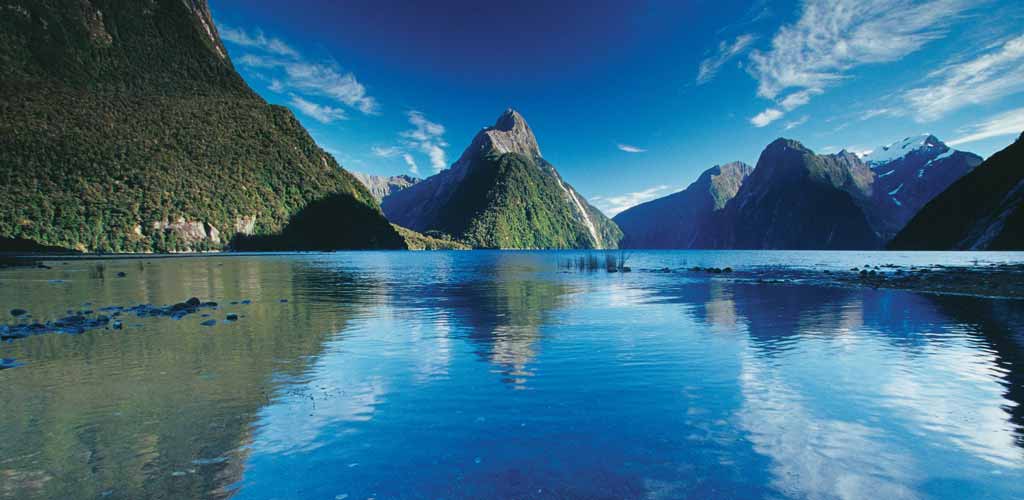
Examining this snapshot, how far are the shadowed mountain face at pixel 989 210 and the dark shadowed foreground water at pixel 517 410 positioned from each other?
192 metres

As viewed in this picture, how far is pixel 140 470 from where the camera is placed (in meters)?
8.16

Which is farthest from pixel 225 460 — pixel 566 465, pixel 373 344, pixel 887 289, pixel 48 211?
pixel 48 211

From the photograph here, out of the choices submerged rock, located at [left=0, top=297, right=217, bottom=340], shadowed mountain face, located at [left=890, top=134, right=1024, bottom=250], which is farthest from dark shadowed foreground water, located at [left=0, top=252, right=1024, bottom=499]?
shadowed mountain face, located at [left=890, top=134, right=1024, bottom=250]

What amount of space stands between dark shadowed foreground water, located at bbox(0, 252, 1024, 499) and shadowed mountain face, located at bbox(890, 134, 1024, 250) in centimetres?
19153

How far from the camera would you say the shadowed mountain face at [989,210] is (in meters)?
154

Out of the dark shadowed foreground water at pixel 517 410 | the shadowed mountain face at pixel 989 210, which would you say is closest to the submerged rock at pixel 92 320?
the dark shadowed foreground water at pixel 517 410

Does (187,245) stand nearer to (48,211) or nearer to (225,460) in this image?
(48,211)

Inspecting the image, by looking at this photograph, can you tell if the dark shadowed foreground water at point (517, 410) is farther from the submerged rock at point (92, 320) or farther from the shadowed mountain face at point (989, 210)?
the shadowed mountain face at point (989, 210)

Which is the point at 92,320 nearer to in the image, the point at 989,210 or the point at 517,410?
the point at 517,410

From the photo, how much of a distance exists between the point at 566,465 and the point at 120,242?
686ft

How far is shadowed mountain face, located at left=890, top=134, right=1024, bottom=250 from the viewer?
6058 inches

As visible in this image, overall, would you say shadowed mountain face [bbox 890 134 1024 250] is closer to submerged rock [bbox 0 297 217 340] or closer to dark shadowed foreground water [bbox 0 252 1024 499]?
dark shadowed foreground water [bbox 0 252 1024 499]

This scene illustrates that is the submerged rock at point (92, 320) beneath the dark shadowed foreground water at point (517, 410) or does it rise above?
above

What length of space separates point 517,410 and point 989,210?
24083cm
